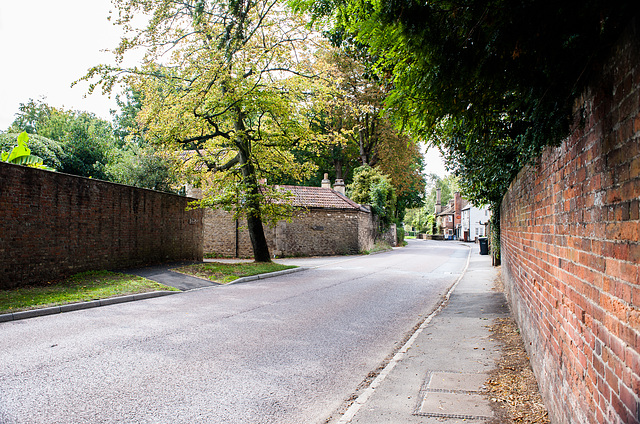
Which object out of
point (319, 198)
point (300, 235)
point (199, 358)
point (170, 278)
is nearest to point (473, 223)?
point (319, 198)

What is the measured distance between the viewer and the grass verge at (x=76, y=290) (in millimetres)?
9255

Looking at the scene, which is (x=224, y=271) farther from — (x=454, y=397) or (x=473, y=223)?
(x=473, y=223)

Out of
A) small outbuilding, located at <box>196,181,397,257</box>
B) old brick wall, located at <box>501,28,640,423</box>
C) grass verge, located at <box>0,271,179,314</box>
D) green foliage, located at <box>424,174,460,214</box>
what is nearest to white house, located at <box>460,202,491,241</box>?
small outbuilding, located at <box>196,181,397,257</box>

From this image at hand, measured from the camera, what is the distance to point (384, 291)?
12430 mm

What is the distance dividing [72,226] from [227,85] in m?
7.49

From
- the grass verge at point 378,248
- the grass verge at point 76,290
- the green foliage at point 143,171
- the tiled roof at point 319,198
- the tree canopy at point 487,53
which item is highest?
the green foliage at point 143,171

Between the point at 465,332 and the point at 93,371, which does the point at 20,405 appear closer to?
the point at 93,371

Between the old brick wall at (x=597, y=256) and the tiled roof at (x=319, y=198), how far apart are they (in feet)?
85.3

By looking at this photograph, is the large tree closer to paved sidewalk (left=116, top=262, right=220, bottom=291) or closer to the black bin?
paved sidewalk (left=116, top=262, right=220, bottom=291)

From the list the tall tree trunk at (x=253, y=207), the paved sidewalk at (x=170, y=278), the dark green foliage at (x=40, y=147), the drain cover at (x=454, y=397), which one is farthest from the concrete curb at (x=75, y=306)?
the dark green foliage at (x=40, y=147)

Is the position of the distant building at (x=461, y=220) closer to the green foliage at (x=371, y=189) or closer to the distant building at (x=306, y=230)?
the green foliage at (x=371, y=189)

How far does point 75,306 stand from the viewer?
9.48 meters

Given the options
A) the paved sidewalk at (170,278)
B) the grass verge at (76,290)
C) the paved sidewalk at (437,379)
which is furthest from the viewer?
the paved sidewalk at (170,278)

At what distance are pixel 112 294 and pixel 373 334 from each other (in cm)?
716
